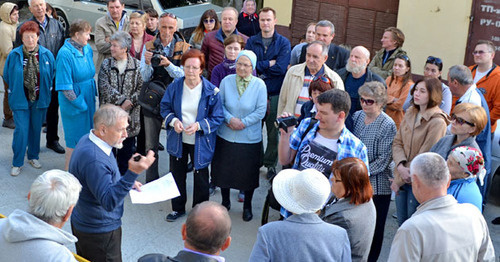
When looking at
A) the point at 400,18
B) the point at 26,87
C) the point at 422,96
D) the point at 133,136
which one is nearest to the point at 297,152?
the point at 422,96

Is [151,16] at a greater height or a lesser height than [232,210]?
greater

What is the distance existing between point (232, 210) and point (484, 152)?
266cm

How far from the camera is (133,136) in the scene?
23.3 feet

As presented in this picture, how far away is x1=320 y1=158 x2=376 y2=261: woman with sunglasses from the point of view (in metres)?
3.88

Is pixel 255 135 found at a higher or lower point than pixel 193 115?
lower

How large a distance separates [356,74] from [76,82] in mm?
3112

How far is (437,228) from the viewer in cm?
355

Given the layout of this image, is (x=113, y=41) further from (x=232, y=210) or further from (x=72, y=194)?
(x=72, y=194)

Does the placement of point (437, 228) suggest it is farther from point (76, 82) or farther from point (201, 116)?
point (76, 82)

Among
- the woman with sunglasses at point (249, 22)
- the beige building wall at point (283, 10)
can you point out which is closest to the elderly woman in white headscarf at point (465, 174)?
the woman with sunglasses at point (249, 22)

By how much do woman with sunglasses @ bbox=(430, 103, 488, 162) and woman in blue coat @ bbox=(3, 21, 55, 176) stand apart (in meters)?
4.69

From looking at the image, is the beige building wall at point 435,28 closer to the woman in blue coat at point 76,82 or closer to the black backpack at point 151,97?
the black backpack at point 151,97

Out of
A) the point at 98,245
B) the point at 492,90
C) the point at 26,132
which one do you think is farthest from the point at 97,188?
the point at 492,90

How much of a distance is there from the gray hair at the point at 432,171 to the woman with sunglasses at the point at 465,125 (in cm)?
131
